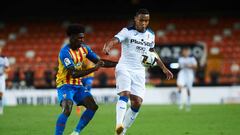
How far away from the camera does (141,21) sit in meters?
12.5

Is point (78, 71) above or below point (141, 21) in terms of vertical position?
below

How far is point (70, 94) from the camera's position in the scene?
11820 mm

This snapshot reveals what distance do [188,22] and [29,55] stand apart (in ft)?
36.0

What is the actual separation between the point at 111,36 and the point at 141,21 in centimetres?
2818

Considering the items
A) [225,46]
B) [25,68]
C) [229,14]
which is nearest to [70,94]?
[25,68]

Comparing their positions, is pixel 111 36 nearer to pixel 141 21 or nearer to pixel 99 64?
pixel 141 21

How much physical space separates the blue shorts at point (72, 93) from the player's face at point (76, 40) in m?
0.80

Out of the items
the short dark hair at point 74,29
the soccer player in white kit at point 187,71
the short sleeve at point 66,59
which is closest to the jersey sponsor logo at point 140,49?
the short dark hair at point 74,29

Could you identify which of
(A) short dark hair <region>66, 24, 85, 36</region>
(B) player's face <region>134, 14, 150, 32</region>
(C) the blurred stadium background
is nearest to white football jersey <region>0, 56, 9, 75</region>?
(C) the blurred stadium background

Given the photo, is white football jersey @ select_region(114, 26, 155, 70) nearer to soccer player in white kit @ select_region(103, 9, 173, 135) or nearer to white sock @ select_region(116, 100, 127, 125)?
soccer player in white kit @ select_region(103, 9, 173, 135)

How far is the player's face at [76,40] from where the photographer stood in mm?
11773

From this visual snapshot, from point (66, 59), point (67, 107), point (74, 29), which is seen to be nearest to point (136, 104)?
point (67, 107)

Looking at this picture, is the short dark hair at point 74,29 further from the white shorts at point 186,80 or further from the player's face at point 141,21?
the white shorts at point 186,80

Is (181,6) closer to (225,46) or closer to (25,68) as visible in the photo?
(225,46)
